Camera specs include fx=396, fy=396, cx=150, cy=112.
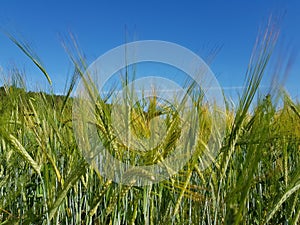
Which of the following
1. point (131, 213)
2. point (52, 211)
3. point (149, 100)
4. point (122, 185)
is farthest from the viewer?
point (149, 100)

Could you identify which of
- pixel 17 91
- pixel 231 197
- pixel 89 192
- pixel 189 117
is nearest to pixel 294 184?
pixel 231 197

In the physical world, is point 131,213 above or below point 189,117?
below

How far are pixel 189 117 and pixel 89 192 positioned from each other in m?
0.37

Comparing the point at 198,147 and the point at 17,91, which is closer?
the point at 198,147

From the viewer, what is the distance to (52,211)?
774 mm

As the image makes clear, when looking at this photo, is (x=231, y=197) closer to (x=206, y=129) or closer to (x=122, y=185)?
(x=122, y=185)

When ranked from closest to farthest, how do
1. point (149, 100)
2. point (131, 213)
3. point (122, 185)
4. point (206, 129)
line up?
1. point (122, 185)
2. point (131, 213)
3. point (206, 129)
4. point (149, 100)

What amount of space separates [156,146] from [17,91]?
567 millimetres

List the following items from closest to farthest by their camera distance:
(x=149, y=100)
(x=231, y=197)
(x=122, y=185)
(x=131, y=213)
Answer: (x=231, y=197), (x=122, y=185), (x=131, y=213), (x=149, y=100)

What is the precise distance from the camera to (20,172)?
141 cm

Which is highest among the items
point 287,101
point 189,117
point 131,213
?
point 287,101

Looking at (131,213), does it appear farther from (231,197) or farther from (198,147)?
(231,197)

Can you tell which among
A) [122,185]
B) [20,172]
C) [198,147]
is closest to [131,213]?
[122,185]

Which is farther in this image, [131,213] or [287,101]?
[287,101]
